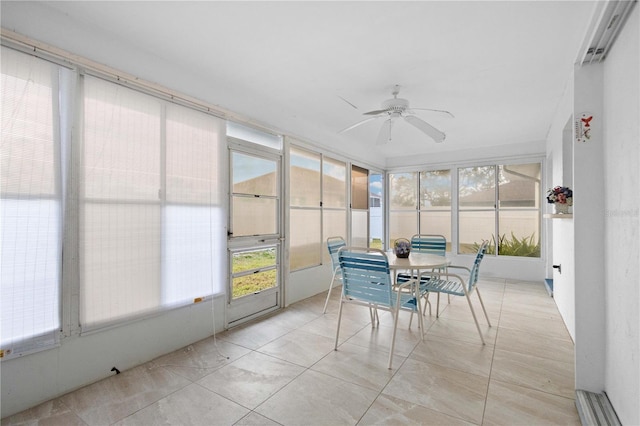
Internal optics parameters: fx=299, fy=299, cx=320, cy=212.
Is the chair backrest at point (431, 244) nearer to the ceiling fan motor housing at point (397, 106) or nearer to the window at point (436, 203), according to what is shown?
the ceiling fan motor housing at point (397, 106)

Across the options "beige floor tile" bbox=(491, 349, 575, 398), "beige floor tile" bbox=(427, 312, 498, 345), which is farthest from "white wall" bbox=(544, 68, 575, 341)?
"beige floor tile" bbox=(427, 312, 498, 345)

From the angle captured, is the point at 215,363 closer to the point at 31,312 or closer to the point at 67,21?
the point at 31,312

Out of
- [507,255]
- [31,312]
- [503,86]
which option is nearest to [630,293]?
[503,86]

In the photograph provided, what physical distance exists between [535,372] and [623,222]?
1.41 metres

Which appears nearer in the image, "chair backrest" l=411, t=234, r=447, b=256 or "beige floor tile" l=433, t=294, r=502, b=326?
"beige floor tile" l=433, t=294, r=502, b=326

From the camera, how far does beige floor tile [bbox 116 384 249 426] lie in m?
1.84

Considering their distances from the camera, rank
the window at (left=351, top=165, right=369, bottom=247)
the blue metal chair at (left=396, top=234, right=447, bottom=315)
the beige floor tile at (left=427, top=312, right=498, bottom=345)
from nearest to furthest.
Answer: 1. the beige floor tile at (left=427, top=312, right=498, bottom=345)
2. the blue metal chair at (left=396, top=234, right=447, bottom=315)
3. the window at (left=351, top=165, right=369, bottom=247)

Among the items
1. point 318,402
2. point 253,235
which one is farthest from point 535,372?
point 253,235

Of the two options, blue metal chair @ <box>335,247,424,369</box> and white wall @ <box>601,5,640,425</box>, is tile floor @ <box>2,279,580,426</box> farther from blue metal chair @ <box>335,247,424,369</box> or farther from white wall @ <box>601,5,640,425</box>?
white wall @ <box>601,5,640,425</box>

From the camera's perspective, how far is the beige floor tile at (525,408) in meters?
1.83

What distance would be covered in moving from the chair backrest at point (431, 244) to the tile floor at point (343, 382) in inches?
46.4

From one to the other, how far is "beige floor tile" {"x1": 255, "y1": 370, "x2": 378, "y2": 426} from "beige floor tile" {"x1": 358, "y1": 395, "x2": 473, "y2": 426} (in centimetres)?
6

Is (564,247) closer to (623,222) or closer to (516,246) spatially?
(623,222)

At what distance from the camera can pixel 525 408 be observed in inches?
76.7
